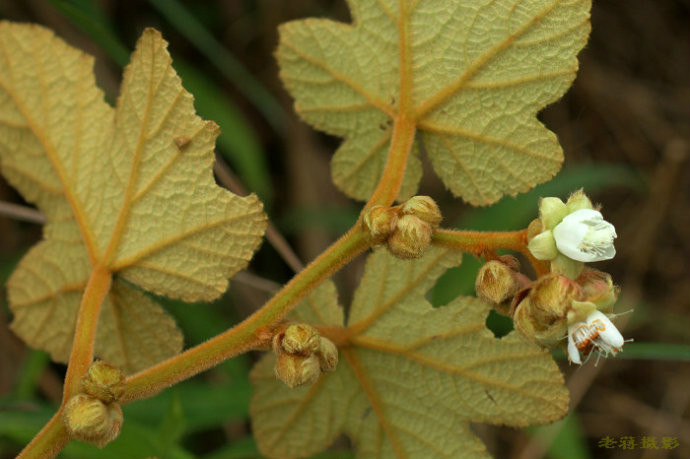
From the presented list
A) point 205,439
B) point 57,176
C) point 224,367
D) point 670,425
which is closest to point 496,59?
point 57,176

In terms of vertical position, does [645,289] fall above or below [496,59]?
below

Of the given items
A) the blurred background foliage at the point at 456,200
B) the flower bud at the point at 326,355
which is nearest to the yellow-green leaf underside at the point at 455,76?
the flower bud at the point at 326,355

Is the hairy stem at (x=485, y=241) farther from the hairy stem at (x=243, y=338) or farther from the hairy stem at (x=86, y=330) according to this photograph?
the hairy stem at (x=86, y=330)

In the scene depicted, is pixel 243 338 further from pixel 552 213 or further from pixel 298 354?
pixel 552 213

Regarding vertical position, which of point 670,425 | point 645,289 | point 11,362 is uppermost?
point 11,362

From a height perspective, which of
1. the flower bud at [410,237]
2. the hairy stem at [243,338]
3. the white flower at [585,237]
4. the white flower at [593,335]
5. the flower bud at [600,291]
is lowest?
the white flower at [593,335]

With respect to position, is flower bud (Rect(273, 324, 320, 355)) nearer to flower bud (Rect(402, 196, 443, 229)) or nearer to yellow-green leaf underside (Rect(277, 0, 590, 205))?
flower bud (Rect(402, 196, 443, 229))

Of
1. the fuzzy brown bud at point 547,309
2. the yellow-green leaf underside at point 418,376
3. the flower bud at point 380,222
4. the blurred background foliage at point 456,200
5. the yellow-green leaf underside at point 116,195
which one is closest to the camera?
the fuzzy brown bud at point 547,309

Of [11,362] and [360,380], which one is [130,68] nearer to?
[360,380]
